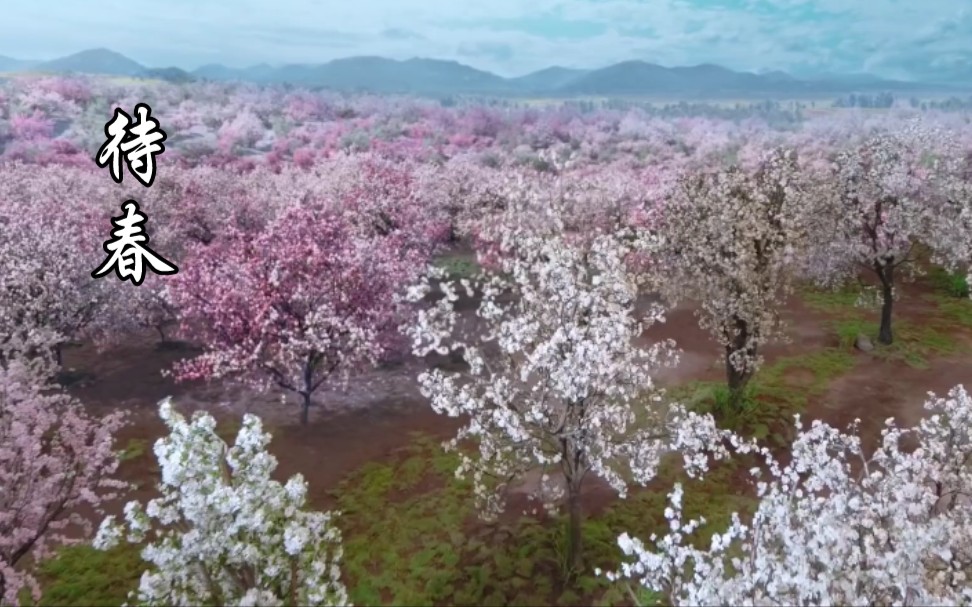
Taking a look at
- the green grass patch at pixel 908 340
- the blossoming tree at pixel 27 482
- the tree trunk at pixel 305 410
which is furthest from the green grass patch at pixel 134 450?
the green grass patch at pixel 908 340

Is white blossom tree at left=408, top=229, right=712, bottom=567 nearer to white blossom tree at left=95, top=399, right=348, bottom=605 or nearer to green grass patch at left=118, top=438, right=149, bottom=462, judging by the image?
white blossom tree at left=95, top=399, right=348, bottom=605

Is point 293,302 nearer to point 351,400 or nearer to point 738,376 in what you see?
point 351,400

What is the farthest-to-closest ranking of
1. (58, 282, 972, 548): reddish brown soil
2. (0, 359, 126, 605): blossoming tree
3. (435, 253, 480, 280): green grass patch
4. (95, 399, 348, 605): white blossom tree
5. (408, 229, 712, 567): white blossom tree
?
(435, 253, 480, 280): green grass patch, (58, 282, 972, 548): reddish brown soil, (408, 229, 712, 567): white blossom tree, (0, 359, 126, 605): blossoming tree, (95, 399, 348, 605): white blossom tree

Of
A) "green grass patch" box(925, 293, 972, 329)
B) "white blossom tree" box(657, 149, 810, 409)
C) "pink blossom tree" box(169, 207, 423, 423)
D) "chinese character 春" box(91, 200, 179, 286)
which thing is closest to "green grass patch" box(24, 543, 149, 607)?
"pink blossom tree" box(169, 207, 423, 423)

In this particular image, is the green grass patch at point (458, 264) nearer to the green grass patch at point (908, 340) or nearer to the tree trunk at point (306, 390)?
the tree trunk at point (306, 390)

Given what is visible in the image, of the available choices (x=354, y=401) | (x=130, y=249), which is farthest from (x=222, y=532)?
(x=354, y=401)

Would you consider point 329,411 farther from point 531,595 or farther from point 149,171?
point 531,595
